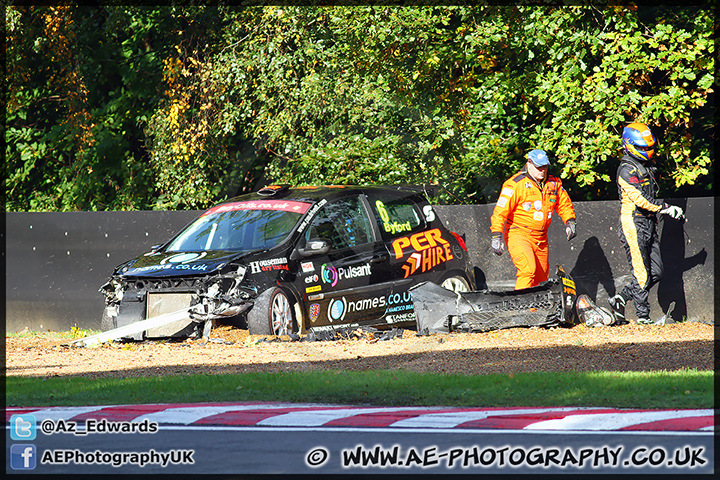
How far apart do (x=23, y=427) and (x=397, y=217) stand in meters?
6.47

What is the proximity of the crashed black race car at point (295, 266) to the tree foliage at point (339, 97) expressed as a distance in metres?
3.24

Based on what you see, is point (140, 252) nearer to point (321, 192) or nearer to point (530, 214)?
point (321, 192)

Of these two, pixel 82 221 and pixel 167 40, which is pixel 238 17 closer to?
pixel 167 40

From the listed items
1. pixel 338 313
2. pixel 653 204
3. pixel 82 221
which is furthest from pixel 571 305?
pixel 82 221

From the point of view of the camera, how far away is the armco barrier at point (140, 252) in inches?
477

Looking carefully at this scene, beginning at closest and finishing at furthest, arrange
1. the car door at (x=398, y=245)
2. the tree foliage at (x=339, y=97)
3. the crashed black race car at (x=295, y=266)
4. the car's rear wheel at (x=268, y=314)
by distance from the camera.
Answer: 1. the car's rear wheel at (x=268, y=314)
2. the crashed black race car at (x=295, y=266)
3. the car door at (x=398, y=245)
4. the tree foliage at (x=339, y=97)

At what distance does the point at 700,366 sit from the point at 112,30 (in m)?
14.2

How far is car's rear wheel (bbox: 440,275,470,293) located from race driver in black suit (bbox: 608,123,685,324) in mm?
1899

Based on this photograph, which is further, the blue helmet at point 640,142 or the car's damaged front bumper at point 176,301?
the blue helmet at point 640,142

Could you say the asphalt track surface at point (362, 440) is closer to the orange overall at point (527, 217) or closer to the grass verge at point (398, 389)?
the grass verge at point (398, 389)

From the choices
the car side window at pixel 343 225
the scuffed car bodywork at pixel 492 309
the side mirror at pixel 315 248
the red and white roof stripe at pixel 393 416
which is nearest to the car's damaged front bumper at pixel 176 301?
the side mirror at pixel 315 248

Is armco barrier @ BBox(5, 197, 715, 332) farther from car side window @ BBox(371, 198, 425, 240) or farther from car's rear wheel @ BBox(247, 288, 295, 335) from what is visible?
car's rear wheel @ BBox(247, 288, 295, 335)

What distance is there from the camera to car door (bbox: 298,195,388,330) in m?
10.6

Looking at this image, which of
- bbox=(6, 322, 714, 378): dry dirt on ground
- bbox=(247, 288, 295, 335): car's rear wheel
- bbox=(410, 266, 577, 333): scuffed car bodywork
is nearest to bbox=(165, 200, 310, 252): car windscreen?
bbox=(247, 288, 295, 335): car's rear wheel
